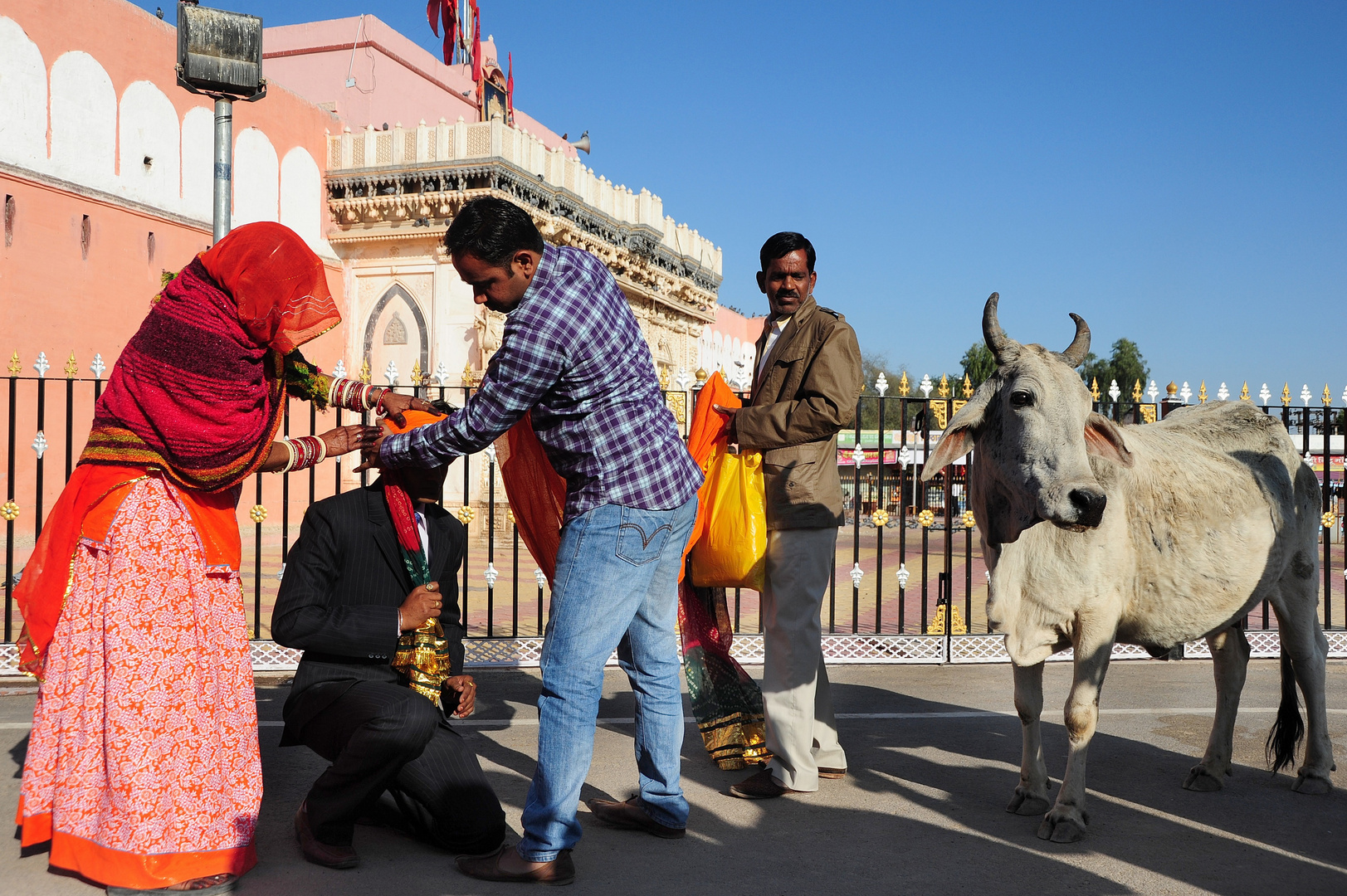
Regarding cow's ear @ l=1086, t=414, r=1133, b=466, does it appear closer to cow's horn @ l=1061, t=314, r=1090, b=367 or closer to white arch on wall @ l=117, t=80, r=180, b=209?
cow's horn @ l=1061, t=314, r=1090, b=367

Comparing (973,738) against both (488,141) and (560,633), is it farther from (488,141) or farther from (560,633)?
(488,141)

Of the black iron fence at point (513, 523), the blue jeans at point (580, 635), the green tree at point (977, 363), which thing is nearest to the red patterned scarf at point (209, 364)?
the blue jeans at point (580, 635)

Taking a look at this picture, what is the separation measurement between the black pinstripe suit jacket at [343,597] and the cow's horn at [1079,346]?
2.34m

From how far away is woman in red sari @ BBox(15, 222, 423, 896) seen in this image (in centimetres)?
301

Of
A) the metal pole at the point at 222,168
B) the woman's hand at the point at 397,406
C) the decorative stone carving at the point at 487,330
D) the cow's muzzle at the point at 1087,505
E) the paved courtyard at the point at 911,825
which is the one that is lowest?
the paved courtyard at the point at 911,825

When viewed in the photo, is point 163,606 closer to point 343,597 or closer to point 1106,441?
→ point 343,597

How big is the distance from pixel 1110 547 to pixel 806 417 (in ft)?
3.97

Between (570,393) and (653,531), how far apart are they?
517 millimetres

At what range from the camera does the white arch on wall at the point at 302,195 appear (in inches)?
648

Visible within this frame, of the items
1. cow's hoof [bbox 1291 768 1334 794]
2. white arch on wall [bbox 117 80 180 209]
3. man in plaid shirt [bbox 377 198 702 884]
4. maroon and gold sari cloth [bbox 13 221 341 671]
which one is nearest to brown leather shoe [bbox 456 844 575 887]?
man in plaid shirt [bbox 377 198 702 884]

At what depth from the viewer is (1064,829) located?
3529mm

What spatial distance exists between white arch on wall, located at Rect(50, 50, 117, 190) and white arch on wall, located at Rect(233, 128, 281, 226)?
1982mm

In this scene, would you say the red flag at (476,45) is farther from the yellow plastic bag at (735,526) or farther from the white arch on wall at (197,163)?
the yellow plastic bag at (735,526)

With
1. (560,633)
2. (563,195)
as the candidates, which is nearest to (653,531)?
(560,633)
